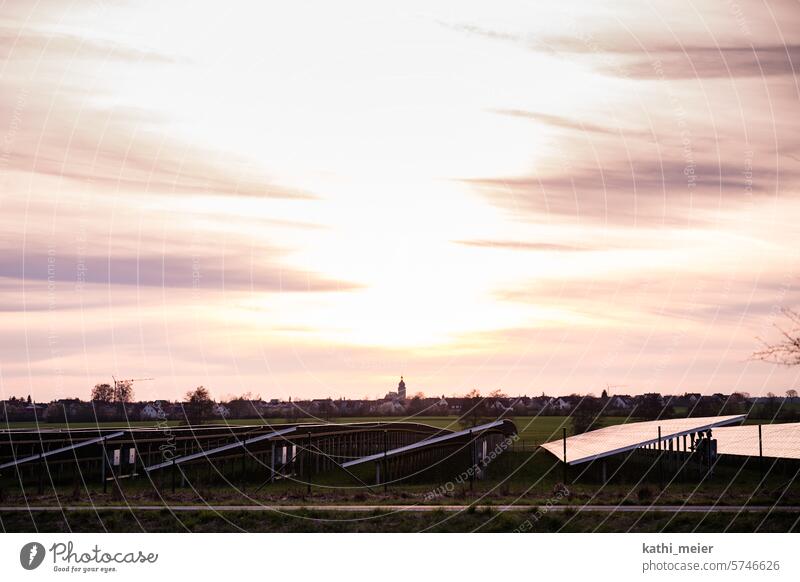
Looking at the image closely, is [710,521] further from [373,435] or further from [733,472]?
[373,435]

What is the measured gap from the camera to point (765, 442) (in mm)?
53844

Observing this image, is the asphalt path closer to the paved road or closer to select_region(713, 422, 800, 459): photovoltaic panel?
the paved road

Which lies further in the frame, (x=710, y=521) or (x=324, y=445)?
(x=324, y=445)

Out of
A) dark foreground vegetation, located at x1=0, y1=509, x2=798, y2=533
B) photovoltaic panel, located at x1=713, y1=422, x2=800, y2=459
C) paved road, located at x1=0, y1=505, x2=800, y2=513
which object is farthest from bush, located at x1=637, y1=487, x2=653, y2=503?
photovoltaic panel, located at x1=713, y1=422, x2=800, y2=459

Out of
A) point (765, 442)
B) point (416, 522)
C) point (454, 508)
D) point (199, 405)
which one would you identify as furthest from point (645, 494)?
point (199, 405)

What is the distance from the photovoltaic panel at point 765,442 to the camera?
4728 centimetres

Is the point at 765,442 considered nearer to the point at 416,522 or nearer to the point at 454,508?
the point at 454,508

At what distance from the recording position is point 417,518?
34281 millimetres

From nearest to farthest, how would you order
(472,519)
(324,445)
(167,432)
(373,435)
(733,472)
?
(472,519)
(733,472)
(167,432)
(324,445)
(373,435)

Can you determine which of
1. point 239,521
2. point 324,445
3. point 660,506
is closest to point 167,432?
point 324,445

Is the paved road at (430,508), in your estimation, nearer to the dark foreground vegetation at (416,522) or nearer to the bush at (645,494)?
the dark foreground vegetation at (416,522)

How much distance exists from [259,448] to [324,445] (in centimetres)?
1168

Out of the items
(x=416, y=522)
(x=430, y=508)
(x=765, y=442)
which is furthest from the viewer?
(x=765, y=442)

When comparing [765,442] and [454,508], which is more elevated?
[765,442]
